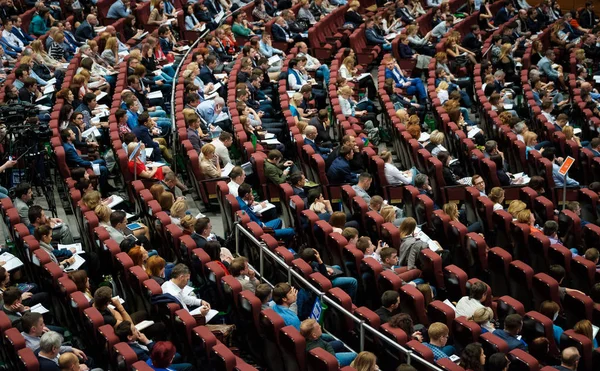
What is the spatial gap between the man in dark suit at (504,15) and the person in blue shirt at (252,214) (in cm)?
804

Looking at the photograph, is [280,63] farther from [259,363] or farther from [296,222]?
[259,363]

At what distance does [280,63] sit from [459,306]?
575 cm

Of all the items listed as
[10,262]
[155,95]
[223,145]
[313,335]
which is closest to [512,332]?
[313,335]

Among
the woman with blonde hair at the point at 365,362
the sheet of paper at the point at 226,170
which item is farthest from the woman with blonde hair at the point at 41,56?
the woman with blonde hair at the point at 365,362

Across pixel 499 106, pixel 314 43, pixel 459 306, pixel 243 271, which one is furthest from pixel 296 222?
pixel 314 43

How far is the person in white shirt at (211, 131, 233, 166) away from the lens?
809 cm

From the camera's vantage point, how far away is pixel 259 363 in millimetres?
5723

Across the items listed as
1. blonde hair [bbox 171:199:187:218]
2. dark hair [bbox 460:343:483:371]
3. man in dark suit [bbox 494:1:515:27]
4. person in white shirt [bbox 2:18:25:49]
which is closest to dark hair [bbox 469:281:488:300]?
dark hair [bbox 460:343:483:371]

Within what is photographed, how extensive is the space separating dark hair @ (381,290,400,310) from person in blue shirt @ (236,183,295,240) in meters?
1.60

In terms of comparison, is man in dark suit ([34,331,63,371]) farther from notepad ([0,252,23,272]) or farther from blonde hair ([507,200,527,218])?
blonde hair ([507,200,527,218])

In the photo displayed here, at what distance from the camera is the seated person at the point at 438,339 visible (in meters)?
5.30

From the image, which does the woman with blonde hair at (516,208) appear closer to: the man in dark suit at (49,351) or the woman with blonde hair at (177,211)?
the woman with blonde hair at (177,211)

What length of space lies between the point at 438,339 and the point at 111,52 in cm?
637

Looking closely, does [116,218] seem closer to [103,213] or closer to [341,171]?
[103,213]
